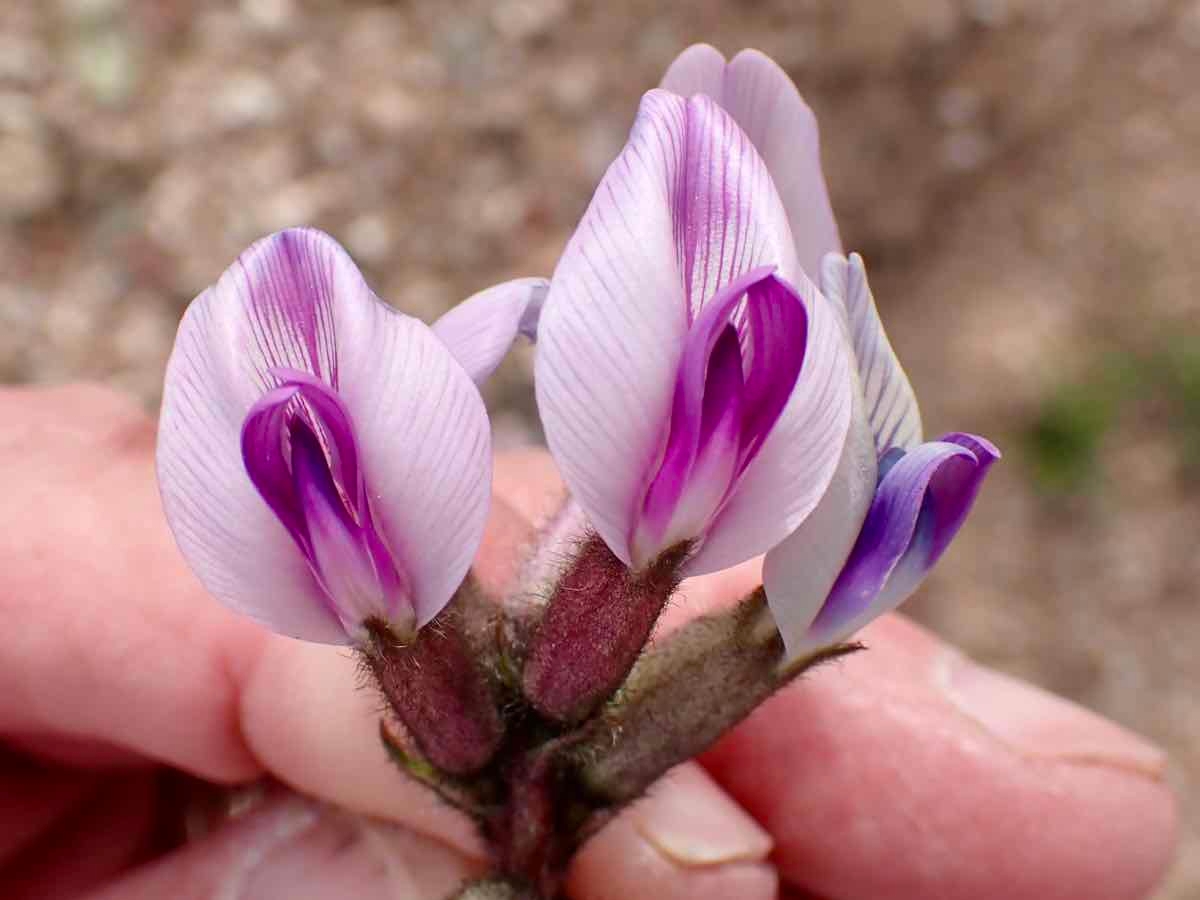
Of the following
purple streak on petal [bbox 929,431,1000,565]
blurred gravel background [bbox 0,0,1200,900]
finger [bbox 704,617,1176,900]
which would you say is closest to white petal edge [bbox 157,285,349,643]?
purple streak on petal [bbox 929,431,1000,565]

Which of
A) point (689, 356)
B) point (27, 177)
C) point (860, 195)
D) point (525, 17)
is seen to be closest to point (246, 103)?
point (27, 177)

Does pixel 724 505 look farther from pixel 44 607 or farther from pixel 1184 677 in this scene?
pixel 1184 677

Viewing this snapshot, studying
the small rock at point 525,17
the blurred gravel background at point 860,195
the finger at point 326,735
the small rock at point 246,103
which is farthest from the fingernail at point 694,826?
the small rock at point 525,17

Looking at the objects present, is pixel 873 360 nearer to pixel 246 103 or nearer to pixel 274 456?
pixel 274 456

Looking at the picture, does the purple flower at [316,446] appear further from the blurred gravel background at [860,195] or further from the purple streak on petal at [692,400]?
the blurred gravel background at [860,195]

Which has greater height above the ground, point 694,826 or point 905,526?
point 905,526
